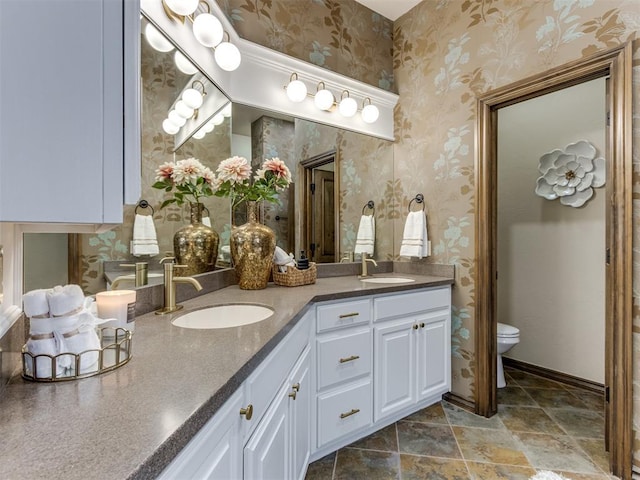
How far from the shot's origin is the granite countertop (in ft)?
1.31

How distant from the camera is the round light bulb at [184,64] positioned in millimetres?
1431

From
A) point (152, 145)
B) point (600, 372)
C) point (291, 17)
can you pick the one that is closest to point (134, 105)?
point (152, 145)

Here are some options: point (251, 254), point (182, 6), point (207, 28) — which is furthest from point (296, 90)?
point (251, 254)

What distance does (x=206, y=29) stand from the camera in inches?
58.2

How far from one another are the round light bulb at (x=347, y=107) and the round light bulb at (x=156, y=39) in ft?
4.02

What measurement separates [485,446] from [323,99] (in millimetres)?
2268

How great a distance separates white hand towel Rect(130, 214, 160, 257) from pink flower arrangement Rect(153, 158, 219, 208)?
11cm

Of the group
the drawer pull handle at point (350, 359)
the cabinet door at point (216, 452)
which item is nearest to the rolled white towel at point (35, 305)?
the cabinet door at point (216, 452)

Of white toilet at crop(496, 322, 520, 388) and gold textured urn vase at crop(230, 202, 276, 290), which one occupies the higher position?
gold textured urn vase at crop(230, 202, 276, 290)

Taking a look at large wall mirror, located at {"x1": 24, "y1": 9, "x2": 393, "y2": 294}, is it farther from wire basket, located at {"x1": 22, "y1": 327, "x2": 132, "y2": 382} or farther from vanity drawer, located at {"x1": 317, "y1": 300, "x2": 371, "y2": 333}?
vanity drawer, located at {"x1": 317, "y1": 300, "x2": 371, "y2": 333}

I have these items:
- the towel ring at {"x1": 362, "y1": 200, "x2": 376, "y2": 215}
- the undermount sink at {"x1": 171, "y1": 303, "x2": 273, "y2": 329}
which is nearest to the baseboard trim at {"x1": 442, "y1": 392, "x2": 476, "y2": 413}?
the towel ring at {"x1": 362, "y1": 200, "x2": 376, "y2": 215}

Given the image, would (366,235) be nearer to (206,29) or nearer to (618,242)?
(618,242)

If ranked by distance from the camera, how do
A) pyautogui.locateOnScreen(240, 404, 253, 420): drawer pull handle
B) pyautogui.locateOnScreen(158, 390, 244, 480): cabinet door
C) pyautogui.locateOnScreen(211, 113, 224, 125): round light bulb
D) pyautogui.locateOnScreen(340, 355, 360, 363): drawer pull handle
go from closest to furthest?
pyautogui.locateOnScreen(158, 390, 244, 480): cabinet door, pyautogui.locateOnScreen(240, 404, 253, 420): drawer pull handle, pyautogui.locateOnScreen(340, 355, 360, 363): drawer pull handle, pyautogui.locateOnScreen(211, 113, 224, 125): round light bulb

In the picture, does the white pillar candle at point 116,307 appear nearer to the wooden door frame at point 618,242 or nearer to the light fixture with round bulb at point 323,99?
the light fixture with round bulb at point 323,99
